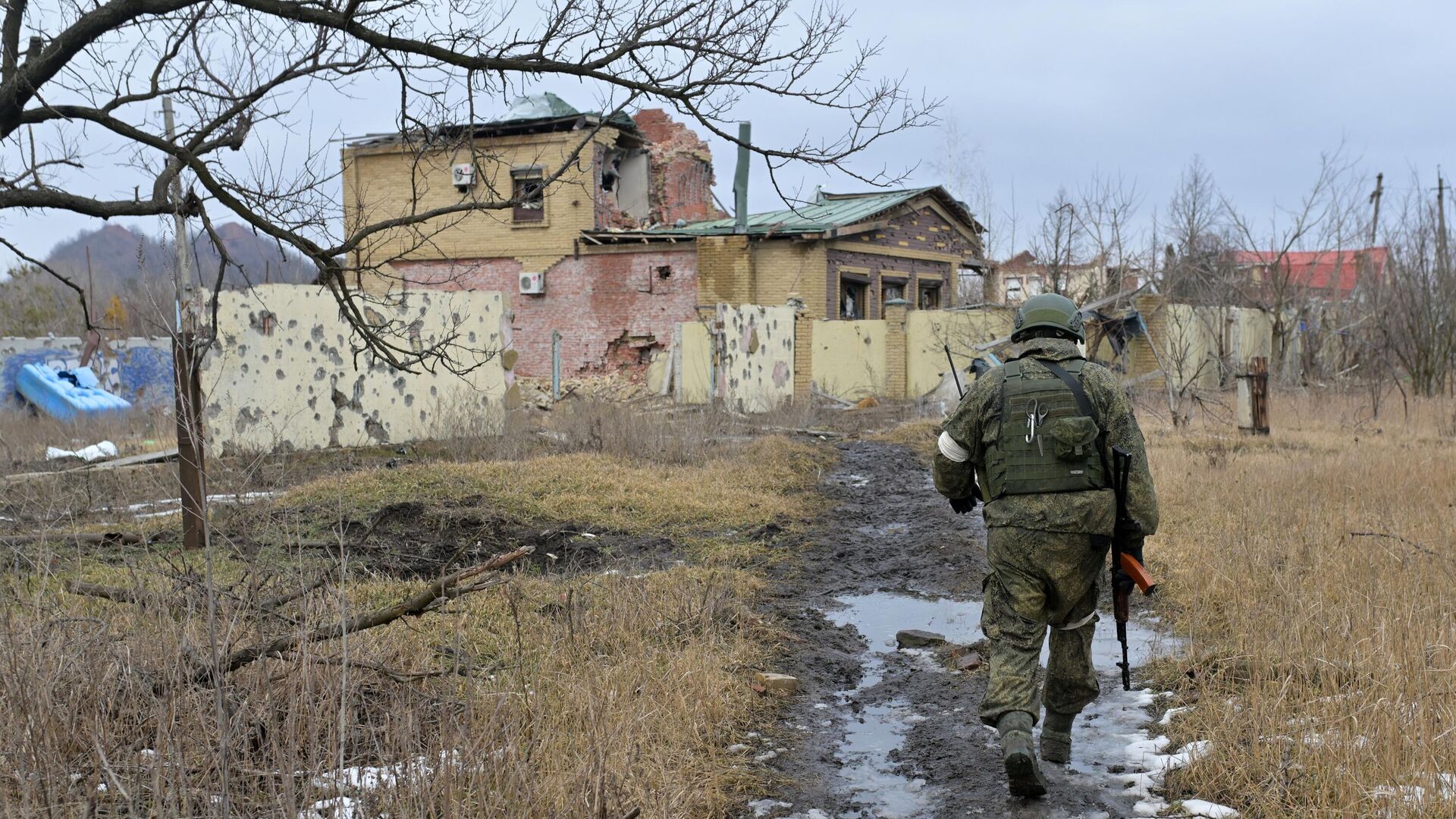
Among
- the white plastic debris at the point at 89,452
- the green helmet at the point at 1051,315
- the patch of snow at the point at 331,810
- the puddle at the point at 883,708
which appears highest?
the green helmet at the point at 1051,315

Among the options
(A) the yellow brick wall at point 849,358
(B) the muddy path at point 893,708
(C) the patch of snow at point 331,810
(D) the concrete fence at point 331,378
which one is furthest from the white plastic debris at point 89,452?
(A) the yellow brick wall at point 849,358

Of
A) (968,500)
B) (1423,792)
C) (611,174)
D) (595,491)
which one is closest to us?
(1423,792)

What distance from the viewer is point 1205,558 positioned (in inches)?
263

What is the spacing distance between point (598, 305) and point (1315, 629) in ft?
72.7

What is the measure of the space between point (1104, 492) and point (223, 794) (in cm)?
308

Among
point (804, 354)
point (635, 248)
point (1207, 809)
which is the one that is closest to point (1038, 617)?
point (1207, 809)

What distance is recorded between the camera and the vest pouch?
4.12 meters

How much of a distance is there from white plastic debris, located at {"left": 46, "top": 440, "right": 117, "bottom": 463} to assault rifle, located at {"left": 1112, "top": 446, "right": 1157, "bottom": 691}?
11425 millimetres

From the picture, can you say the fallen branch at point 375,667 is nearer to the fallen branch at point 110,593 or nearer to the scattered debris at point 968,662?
the fallen branch at point 110,593

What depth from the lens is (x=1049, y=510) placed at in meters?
4.13

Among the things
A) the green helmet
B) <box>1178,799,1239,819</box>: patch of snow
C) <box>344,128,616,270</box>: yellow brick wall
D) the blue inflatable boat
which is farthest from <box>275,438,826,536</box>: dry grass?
<box>344,128,616,270</box>: yellow brick wall

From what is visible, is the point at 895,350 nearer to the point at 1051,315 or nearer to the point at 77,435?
the point at 77,435

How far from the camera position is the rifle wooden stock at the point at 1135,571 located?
13.8 feet

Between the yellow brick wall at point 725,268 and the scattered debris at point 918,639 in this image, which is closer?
the scattered debris at point 918,639
